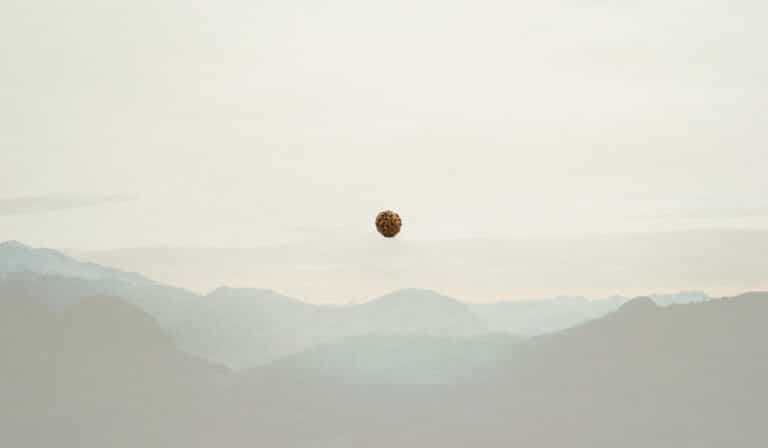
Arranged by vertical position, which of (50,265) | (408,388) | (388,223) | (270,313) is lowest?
(408,388)

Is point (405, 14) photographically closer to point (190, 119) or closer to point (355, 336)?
point (190, 119)

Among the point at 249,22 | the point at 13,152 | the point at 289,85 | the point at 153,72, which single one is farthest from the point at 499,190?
the point at 13,152

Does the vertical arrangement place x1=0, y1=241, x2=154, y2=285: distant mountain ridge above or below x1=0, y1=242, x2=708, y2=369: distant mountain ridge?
above

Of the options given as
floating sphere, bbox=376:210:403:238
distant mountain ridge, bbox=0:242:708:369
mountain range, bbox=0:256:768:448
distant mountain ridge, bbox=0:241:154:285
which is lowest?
mountain range, bbox=0:256:768:448

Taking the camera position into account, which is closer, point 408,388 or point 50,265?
point 408,388

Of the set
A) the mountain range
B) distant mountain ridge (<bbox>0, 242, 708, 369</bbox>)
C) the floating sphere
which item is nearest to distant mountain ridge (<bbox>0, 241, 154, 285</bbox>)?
distant mountain ridge (<bbox>0, 242, 708, 369</bbox>)

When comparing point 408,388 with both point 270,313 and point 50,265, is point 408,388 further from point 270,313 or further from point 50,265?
point 50,265

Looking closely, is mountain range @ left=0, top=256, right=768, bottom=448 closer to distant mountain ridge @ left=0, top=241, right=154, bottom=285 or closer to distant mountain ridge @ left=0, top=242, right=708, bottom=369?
distant mountain ridge @ left=0, top=242, right=708, bottom=369

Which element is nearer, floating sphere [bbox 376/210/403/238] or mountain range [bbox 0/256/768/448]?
mountain range [bbox 0/256/768/448]

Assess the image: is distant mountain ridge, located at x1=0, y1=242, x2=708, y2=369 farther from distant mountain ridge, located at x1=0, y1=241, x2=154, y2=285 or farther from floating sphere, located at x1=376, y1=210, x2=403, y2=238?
floating sphere, located at x1=376, y1=210, x2=403, y2=238

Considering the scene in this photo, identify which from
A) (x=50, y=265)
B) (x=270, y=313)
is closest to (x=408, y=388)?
(x=270, y=313)
